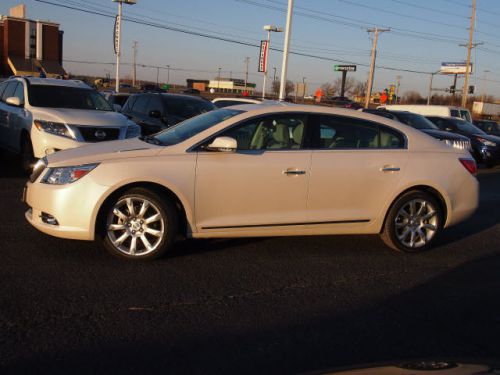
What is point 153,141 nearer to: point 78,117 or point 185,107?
point 78,117

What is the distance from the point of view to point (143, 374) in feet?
10.2

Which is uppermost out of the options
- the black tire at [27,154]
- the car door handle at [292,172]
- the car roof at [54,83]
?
the car roof at [54,83]

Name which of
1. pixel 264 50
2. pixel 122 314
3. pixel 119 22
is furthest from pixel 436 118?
pixel 119 22

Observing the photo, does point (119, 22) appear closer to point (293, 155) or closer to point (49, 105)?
point (49, 105)

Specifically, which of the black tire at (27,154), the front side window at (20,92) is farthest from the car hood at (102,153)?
the front side window at (20,92)

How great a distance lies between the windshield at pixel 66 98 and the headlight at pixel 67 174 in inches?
204

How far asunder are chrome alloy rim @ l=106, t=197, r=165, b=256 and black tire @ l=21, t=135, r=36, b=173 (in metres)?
4.90

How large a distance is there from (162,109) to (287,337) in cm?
938

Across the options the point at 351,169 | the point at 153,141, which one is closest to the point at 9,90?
the point at 153,141

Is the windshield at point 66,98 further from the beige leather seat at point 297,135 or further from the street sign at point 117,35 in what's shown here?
the street sign at point 117,35

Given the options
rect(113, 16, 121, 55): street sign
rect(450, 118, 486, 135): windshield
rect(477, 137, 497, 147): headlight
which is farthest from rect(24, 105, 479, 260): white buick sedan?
rect(113, 16, 121, 55): street sign

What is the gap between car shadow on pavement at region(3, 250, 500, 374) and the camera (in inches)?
128

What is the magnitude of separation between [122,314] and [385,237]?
3275 millimetres

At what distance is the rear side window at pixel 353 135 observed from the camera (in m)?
5.80
